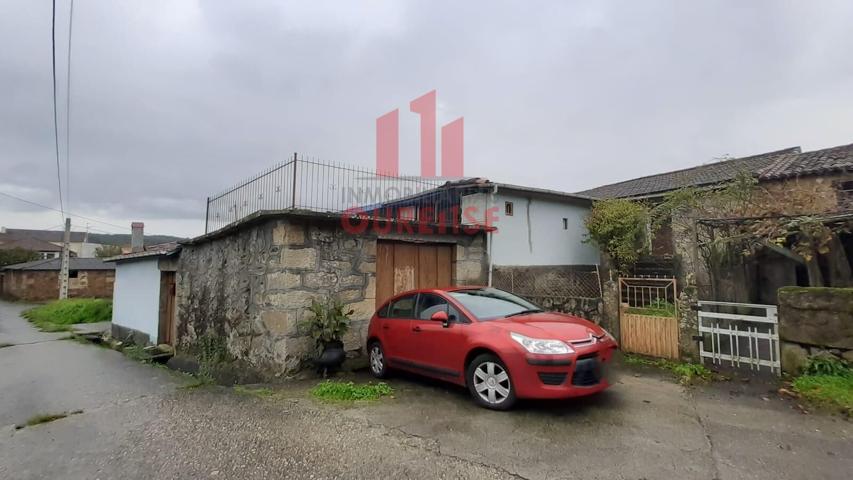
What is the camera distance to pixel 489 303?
5.19m

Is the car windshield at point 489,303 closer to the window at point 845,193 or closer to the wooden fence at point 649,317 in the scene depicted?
the wooden fence at point 649,317

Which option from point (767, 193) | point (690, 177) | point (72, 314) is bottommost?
point (72, 314)

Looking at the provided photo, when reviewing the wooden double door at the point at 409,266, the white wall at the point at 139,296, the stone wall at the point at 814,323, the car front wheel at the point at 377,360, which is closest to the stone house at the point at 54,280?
the white wall at the point at 139,296

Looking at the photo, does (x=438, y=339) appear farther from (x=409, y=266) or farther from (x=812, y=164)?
(x=812, y=164)

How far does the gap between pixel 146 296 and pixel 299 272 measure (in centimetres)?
859

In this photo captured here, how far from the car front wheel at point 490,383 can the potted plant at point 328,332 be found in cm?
227

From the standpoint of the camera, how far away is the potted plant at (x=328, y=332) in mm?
5918

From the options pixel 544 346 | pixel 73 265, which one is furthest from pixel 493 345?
pixel 73 265

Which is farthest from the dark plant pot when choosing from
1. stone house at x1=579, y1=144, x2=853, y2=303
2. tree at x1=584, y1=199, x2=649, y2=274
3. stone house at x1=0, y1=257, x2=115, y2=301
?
stone house at x1=0, y1=257, x2=115, y2=301

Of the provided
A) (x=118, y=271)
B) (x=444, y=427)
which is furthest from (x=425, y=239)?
(x=118, y=271)

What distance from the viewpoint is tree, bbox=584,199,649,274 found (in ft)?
35.0

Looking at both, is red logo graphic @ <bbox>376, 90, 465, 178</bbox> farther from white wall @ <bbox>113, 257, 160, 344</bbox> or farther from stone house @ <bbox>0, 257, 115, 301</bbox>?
stone house @ <bbox>0, 257, 115, 301</bbox>

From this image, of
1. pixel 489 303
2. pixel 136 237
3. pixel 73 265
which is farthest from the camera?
pixel 73 265

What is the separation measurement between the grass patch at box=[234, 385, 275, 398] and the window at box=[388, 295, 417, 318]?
188cm
